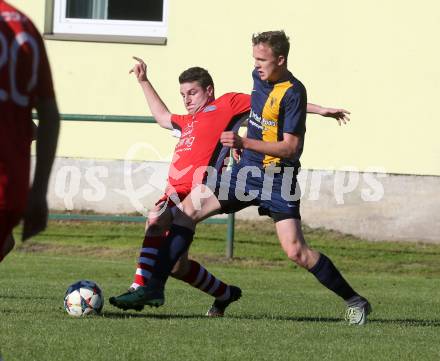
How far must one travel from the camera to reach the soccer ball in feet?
28.2

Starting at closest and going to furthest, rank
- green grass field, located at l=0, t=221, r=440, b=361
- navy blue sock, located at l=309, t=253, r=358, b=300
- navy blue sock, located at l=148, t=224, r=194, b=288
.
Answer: green grass field, located at l=0, t=221, r=440, b=361 < navy blue sock, located at l=148, t=224, r=194, b=288 < navy blue sock, located at l=309, t=253, r=358, b=300

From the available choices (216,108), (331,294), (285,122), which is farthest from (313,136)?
(285,122)

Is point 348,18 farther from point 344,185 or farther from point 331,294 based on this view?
point 331,294

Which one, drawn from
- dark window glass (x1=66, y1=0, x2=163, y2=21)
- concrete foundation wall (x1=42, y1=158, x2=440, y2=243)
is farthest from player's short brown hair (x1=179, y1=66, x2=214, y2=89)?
dark window glass (x1=66, y1=0, x2=163, y2=21)

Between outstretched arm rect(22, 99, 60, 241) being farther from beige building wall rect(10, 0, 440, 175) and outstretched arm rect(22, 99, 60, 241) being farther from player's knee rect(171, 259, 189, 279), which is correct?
beige building wall rect(10, 0, 440, 175)

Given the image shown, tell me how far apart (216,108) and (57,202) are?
6890 millimetres

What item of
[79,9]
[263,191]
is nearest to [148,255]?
[263,191]

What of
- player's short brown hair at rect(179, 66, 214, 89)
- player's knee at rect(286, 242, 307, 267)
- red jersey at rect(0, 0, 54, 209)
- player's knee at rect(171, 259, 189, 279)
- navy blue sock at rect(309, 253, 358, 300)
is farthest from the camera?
player's short brown hair at rect(179, 66, 214, 89)

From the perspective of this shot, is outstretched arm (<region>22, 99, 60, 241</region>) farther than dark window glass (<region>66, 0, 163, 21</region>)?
No

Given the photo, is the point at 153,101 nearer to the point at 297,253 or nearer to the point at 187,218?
the point at 187,218

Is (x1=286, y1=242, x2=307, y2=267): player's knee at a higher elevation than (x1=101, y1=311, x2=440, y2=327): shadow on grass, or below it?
higher

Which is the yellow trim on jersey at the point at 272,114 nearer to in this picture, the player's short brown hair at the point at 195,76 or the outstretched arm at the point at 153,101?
the player's short brown hair at the point at 195,76

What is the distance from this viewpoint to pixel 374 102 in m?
15.9

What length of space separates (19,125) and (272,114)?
4124 millimetres
